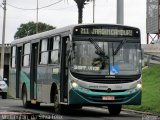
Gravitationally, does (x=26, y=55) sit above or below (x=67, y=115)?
above

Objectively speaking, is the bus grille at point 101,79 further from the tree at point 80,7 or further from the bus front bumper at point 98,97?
the tree at point 80,7

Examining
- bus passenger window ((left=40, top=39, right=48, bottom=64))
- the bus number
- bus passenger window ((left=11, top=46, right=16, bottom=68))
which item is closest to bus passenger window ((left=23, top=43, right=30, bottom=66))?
bus passenger window ((left=11, top=46, right=16, bottom=68))

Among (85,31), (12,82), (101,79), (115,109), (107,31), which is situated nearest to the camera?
(101,79)

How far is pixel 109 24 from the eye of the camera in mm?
21172

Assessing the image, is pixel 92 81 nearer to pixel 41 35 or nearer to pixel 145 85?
pixel 41 35

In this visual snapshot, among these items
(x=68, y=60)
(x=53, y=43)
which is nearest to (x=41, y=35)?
(x=53, y=43)

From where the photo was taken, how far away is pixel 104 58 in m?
20.6

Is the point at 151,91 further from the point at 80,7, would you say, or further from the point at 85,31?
the point at 80,7

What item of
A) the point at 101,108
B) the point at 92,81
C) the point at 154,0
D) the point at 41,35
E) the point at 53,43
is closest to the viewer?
the point at 92,81

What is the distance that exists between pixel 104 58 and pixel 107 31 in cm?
100

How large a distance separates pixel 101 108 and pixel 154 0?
2565 inches

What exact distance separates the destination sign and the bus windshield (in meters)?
0.29

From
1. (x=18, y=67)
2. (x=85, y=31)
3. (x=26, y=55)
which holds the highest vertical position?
(x=85, y=31)

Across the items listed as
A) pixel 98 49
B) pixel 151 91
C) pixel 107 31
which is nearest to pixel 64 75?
pixel 98 49
